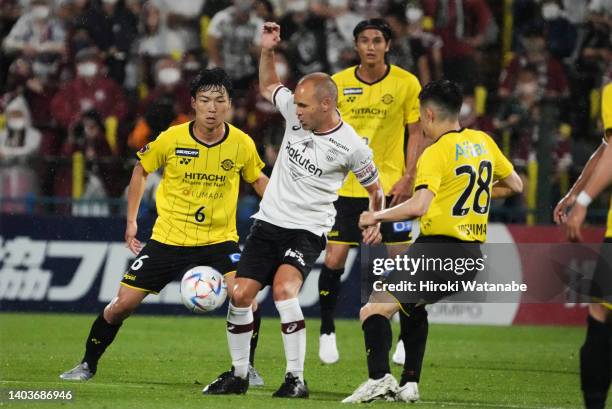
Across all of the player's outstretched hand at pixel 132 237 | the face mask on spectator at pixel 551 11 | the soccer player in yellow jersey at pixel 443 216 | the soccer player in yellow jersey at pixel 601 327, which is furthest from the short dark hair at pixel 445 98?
the face mask on spectator at pixel 551 11

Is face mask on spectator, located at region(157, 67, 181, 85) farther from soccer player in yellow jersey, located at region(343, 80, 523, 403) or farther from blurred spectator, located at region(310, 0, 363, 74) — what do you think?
soccer player in yellow jersey, located at region(343, 80, 523, 403)

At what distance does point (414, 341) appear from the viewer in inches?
297

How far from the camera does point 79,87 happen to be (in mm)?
15031

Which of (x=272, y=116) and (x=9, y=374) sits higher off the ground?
(x=272, y=116)

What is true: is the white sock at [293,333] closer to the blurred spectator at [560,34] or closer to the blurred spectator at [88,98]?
the blurred spectator at [88,98]

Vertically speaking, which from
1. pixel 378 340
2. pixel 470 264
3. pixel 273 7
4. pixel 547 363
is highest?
pixel 273 7

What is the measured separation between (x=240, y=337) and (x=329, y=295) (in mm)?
2482

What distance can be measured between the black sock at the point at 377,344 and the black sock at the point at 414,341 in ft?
0.47

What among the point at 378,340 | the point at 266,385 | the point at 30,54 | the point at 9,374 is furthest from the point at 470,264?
the point at 30,54

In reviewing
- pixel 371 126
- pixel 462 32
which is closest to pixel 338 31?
pixel 462 32

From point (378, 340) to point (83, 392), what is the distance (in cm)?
191

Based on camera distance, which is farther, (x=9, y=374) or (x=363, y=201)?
(x=363, y=201)

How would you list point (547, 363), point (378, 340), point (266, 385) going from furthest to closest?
point (547, 363) → point (266, 385) → point (378, 340)

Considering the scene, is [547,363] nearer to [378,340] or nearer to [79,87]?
Answer: [378,340]
